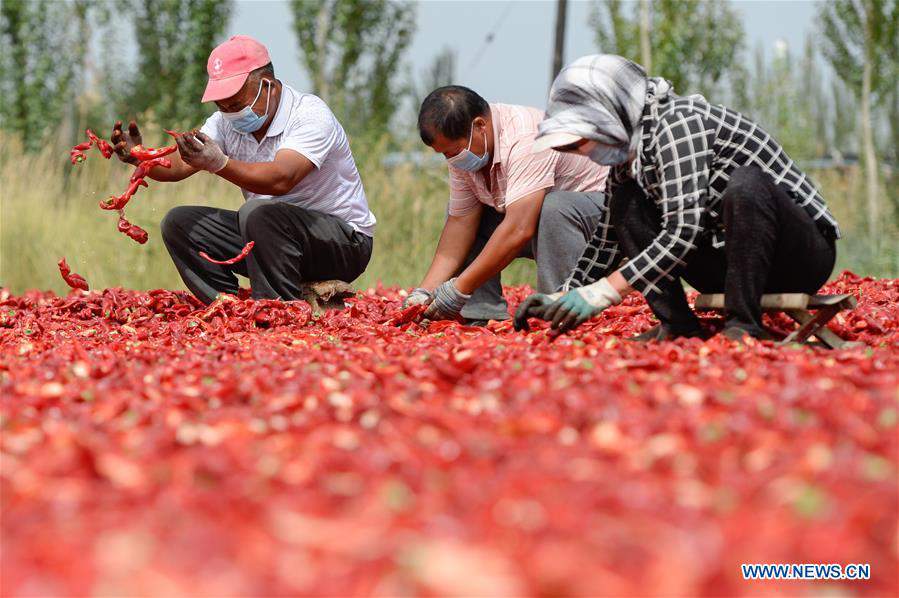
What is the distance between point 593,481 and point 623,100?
6.68ft

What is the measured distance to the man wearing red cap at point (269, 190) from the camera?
15.5 ft

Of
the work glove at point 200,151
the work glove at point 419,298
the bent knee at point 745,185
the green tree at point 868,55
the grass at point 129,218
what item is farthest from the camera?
the green tree at point 868,55

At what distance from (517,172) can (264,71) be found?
1.41 m

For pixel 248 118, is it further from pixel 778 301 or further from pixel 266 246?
pixel 778 301

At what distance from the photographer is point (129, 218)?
7.19 metres

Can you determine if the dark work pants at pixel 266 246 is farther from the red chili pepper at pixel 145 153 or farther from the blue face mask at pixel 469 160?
the blue face mask at pixel 469 160

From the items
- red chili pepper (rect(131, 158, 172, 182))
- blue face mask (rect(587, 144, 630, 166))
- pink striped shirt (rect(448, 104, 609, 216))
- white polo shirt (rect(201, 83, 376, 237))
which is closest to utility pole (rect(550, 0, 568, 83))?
white polo shirt (rect(201, 83, 376, 237))

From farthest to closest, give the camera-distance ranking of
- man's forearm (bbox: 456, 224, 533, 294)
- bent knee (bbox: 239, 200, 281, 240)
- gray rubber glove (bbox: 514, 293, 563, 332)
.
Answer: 1. bent knee (bbox: 239, 200, 281, 240)
2. man's forearm (bbox: 456, 224, 533, 294)
3. gray rubber glove (bbox: 514, 293, 563, 332)

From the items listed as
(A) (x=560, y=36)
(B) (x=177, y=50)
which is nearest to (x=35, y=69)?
→ (B) (x=177, y=50)

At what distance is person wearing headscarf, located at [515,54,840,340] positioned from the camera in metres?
3.29

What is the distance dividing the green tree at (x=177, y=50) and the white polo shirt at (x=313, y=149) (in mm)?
11618

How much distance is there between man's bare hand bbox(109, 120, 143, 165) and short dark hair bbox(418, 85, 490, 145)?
1.43 metres

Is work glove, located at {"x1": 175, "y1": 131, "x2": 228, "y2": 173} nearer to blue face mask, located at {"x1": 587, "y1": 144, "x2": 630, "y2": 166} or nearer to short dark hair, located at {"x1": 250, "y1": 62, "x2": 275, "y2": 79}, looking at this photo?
short dark hair, located at {"x1": 250, "y1": 62, "x2": 275, "y2": 79}

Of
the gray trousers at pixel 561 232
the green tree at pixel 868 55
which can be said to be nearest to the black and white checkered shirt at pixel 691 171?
the gray trousers at pixel 561 232
